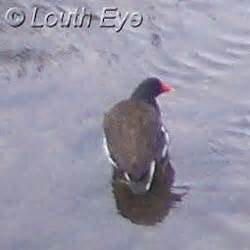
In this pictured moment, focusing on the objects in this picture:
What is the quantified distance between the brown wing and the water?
32 cm

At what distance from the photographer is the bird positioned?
8.43 meters

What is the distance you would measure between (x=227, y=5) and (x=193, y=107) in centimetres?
205

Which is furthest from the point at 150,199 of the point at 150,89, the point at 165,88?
the point at 165,88

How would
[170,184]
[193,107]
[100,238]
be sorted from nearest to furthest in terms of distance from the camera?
1. [100,238]
2. [170,184]
3. [193,107]

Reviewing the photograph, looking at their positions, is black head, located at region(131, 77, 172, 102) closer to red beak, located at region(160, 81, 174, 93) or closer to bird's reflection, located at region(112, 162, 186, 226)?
red beak, located at region(160, 81, 174, 93)

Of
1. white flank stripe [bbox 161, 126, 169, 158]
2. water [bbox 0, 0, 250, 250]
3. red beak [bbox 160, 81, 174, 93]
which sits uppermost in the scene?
white flank stripe [bbox 161, 126, 169, 158]

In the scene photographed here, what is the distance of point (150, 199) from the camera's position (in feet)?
28.4

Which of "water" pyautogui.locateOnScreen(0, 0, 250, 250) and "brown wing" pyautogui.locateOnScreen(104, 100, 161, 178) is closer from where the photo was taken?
"water" pyautogui.locateOnScreen(0, 0, 250, 250)

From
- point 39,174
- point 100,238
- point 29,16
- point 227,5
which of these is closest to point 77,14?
point 29,16

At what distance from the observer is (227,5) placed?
37.0ft

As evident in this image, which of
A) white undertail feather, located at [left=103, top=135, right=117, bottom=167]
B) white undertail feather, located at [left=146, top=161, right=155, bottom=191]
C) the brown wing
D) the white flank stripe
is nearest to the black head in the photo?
the brown wing

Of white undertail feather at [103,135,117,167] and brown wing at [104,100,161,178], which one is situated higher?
brown wing at [104,100,161,178]

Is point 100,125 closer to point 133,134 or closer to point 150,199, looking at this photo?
point 133,134

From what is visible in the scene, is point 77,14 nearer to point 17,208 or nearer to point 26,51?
point 26,51
